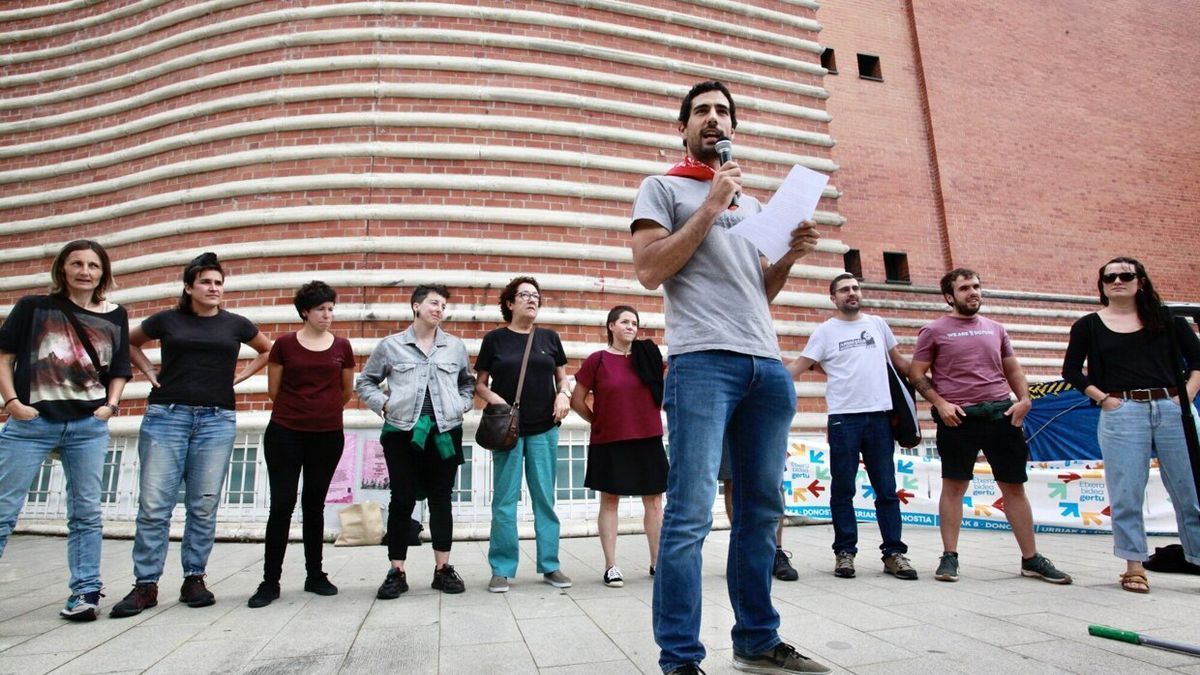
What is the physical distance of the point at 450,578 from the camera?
13.2 ft

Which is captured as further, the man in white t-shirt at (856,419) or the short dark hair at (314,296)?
the man in white t-shirt at (856,419)

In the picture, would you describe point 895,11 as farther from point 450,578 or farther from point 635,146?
point 450,578

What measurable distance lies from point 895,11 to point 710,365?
1319 centimetres

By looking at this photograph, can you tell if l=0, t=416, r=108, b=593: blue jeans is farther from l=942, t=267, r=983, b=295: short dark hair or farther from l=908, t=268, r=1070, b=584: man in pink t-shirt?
l=942, t=267, r=983, b=295: short dark hair

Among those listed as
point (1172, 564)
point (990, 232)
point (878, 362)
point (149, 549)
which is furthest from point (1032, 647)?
point (990, 232)

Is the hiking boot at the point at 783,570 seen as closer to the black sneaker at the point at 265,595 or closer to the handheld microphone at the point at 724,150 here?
the handheld microphone at the point at 724,150

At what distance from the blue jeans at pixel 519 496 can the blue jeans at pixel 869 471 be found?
1.88 m

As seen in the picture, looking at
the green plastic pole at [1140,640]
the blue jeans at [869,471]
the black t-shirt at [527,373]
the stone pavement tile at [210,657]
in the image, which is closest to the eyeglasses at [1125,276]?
the blue jeans at [869,471]

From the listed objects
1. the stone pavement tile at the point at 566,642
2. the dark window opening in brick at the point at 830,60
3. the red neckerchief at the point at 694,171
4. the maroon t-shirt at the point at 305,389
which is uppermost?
the dark window opening in brick at the point at 830,60

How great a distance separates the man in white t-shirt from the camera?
4336mm

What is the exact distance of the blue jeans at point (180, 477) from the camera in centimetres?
374

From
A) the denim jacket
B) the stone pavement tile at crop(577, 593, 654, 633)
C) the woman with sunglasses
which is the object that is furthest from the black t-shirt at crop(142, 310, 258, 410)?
the stone pavement tile at crop(577, 593, 654, 633)

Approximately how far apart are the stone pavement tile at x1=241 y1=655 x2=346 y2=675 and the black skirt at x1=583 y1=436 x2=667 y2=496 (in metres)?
1.99

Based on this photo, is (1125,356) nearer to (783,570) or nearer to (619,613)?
(783,570)
